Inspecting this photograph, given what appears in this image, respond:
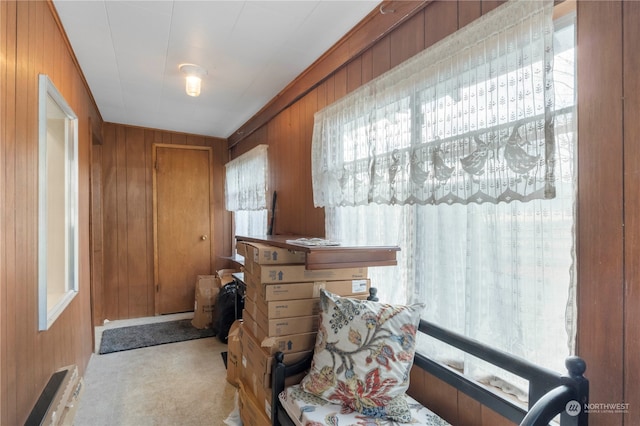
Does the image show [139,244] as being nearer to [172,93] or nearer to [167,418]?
[172,93]

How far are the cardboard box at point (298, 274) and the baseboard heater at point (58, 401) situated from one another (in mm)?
1008

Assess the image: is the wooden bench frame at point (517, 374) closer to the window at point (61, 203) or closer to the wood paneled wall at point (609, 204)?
the wood paneled wall at point (609, 204)

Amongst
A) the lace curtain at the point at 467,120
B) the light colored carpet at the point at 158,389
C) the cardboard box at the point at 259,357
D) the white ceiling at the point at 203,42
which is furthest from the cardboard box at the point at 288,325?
the white ceiling at the point at 203,42

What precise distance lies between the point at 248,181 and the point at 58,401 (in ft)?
8.51

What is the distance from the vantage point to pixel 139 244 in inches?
171

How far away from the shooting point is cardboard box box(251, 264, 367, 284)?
1.69 metres

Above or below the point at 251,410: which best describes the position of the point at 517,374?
above

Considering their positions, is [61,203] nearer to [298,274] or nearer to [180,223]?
[298,274]

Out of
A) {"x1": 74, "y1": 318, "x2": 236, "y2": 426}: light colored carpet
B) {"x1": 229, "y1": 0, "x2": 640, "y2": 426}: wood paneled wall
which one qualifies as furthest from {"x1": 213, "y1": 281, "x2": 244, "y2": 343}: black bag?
{"x1": 229, "y1": 0, "x2": 640, "y2": 426}: wood paneled wall

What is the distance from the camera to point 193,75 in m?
2.55

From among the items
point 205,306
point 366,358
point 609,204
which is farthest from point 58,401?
point 205,306

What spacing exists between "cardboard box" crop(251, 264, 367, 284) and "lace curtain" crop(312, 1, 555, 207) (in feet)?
1.32

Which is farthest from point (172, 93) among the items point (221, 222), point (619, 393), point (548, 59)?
point (619, 393)

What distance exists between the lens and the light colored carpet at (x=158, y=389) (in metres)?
2.18
